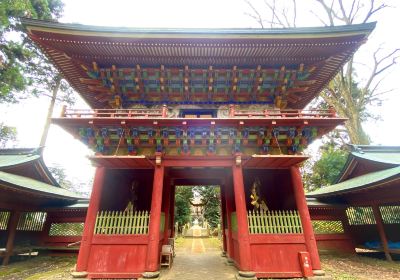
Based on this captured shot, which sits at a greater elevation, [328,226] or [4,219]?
[4,219]

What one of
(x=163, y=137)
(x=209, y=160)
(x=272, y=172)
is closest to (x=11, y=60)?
(x=163, y=137)

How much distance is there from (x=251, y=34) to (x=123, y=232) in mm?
8690

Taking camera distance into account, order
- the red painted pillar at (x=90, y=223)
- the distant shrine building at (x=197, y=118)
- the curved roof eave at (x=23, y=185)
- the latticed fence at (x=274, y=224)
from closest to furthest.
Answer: the red painted pillar at (x=90, y=223), the distant shrine building at (x=197, y=118), the latticed fence at (x=274, y=224), the curved roof eave at (x=23, y=185)

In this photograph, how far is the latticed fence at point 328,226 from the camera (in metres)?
13.6

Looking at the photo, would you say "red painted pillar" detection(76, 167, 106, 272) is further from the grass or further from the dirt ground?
the grass

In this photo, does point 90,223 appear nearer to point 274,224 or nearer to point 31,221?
point 274,224

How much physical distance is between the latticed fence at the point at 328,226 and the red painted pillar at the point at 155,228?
1044 cm

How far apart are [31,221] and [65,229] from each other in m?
1.98

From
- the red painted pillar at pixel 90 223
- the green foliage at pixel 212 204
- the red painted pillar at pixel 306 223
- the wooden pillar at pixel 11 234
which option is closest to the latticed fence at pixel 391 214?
the red painted pillar at pixel 306 223

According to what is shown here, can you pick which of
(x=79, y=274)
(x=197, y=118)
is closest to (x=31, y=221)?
(x=79, y=274)

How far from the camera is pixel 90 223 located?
7906 millimetres

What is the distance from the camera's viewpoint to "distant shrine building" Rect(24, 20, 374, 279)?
770cm

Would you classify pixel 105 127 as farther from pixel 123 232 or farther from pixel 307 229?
pixel 307 229

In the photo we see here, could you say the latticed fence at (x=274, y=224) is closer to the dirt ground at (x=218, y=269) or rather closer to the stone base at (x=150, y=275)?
the dirt ground at (x=218, y=269)
